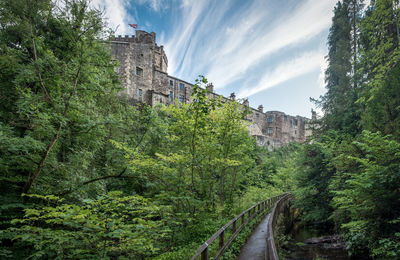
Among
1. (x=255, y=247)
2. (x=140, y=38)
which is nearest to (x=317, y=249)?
(x=255, y=247)

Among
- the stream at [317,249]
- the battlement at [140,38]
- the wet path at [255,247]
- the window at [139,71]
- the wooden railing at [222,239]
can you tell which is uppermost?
the battlement at [140,38]

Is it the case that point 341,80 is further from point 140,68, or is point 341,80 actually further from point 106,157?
point 140,68

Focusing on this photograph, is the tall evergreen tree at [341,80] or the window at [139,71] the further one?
the window at [139,71]

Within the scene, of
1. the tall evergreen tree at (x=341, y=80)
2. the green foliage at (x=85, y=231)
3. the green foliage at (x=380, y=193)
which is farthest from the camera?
the tall evergreen tree at (x=341, y=80)

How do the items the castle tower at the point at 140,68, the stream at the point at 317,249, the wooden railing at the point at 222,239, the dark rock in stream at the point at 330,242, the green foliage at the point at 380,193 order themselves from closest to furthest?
the wooden railing at the point at 222,239
the green foliage at the point at 380,193
the stream at the point at 317,249
the dark rock in stream at the point at 330,242
the castle tower at the point at 140,68

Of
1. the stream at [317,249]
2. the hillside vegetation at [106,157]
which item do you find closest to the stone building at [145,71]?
the stream at [317,249]

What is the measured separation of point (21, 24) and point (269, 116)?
59.1 metres

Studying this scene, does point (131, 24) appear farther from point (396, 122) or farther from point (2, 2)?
point (396, 122)

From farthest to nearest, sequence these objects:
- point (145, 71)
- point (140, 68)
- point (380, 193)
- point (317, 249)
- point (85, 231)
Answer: point (145, 71) < point (140, 68) < point (317, 249) < point (380, 193) < point (85, 231)

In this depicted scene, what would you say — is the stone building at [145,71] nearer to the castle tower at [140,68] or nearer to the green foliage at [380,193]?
the castle tower at [140,68]

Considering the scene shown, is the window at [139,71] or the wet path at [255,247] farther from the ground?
the window at [139,71]

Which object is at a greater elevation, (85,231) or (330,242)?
(85,231)

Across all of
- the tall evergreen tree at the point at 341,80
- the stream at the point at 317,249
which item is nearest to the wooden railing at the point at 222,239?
the stream at the point at 317,249

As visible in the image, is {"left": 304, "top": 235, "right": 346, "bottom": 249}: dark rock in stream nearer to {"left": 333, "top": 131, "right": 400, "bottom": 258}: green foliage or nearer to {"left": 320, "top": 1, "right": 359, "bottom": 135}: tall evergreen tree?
{"left": 333, "top": 131, "right": 400, "bottom": 258}: green foliage
